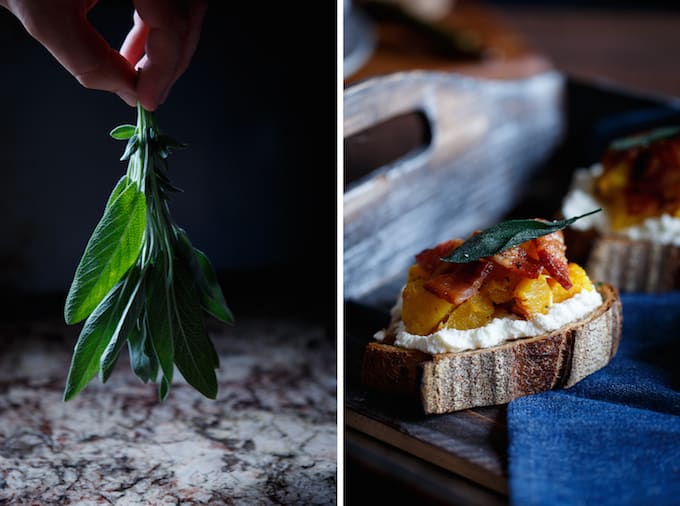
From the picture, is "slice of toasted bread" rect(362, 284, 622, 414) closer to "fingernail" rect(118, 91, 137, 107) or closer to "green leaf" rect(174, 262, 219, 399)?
"green leaf" rect(174, 262, 219, 399)

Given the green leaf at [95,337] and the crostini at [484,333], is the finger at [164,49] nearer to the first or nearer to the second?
the green leaf at [95,337]

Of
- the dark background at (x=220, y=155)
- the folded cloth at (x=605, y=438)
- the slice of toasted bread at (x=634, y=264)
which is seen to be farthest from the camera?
the dark background at (x=220, y=155)

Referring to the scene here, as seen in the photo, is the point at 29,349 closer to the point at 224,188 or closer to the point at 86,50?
the point at 224,188

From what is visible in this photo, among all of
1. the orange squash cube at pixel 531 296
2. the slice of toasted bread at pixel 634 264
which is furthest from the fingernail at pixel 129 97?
the slice of toasted bread at pixel 634 264

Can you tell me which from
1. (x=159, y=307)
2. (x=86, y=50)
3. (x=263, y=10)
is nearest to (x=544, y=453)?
(x=159, y=307)

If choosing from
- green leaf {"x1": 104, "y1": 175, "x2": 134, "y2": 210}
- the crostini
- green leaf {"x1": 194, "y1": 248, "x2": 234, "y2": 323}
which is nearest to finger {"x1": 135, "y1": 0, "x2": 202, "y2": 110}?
green leaf {"x1": 104, "y1": 175, "x2": 134, "y2": 210}
